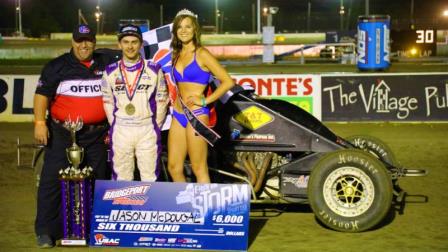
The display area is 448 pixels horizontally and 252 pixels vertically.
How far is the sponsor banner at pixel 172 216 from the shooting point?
592 cm

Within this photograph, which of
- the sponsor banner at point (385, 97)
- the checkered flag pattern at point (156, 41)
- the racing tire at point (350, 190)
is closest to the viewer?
the racing tire at point (350, 190)

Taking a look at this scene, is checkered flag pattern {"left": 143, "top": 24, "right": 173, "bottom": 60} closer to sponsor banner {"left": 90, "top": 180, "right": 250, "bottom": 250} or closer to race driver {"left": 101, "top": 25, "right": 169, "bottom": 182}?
race driver {"left": 101, "top": 25, "right": 169, "bottom": 182}

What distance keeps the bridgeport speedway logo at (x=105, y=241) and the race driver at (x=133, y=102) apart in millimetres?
611

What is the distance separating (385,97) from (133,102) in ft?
31.4

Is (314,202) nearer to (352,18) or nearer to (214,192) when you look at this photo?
(214,192)

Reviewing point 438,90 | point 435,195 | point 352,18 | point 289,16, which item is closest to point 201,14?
point 289,16

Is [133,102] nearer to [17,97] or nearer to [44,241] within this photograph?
[44,241]

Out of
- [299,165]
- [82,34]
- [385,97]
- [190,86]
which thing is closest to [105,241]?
[190,86]

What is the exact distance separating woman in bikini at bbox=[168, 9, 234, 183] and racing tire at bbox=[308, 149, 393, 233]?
1049 millimetres

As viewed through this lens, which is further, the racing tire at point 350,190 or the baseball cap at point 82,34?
the racing tire at point 350,190

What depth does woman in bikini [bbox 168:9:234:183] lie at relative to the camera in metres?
5.94

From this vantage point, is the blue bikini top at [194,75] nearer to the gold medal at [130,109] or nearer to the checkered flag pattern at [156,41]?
the gold medal at [130,109]

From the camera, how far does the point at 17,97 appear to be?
15375 millimetres

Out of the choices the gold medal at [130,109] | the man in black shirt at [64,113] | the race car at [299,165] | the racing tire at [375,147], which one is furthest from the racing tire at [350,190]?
the man in black shirt at [64,113]
